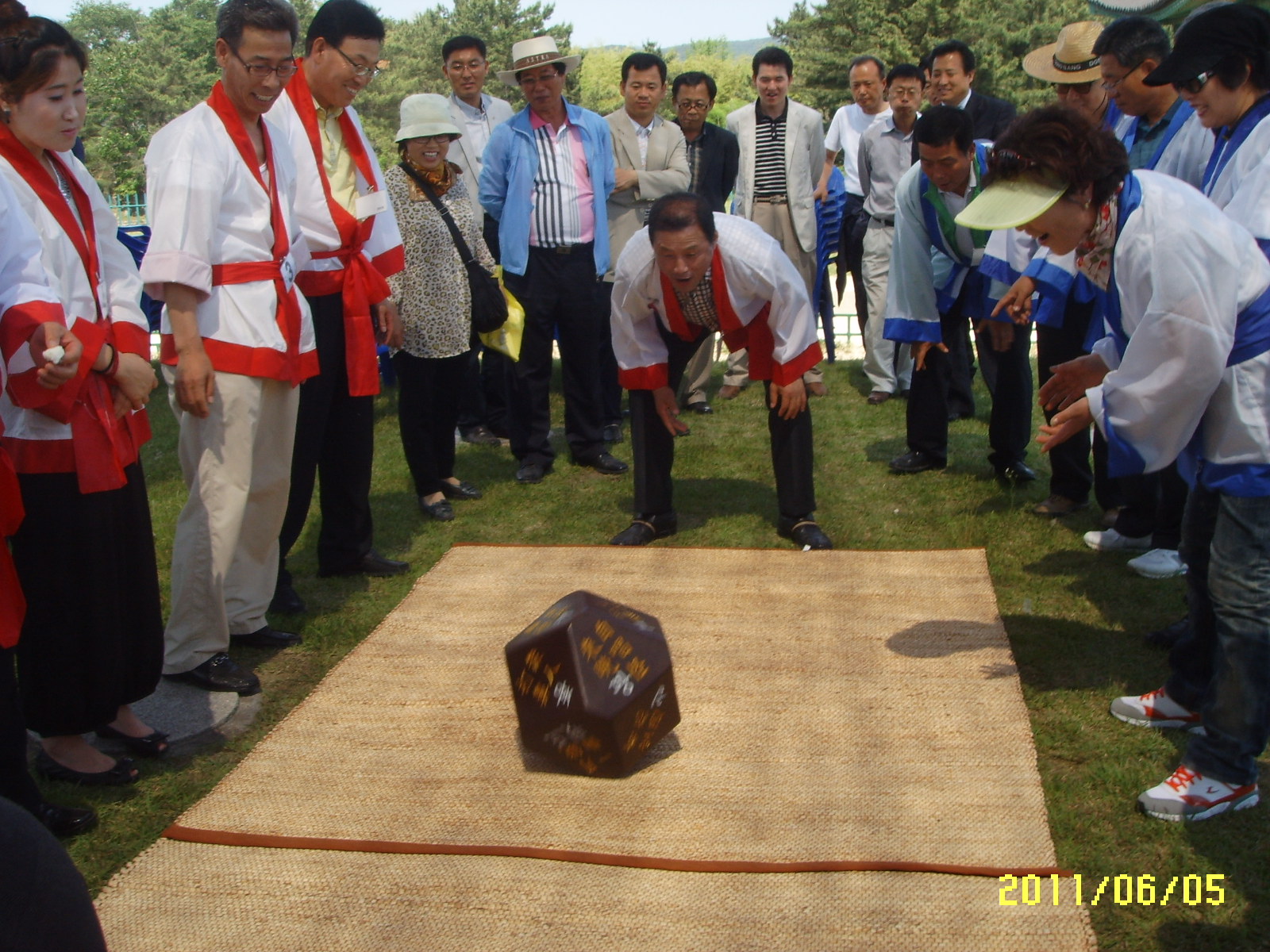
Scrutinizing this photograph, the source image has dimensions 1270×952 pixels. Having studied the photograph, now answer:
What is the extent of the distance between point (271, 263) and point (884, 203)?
4.49 m

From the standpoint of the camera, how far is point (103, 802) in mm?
3027

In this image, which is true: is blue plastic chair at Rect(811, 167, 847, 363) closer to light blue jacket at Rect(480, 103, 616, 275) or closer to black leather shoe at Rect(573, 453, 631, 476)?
light blue jacket at Rect(480, 103, 616, 275)

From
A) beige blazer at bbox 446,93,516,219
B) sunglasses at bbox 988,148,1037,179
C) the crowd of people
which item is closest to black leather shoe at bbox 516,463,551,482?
the crowd of people

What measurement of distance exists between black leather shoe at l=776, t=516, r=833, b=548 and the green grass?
82 mm

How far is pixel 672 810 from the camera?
282 cm

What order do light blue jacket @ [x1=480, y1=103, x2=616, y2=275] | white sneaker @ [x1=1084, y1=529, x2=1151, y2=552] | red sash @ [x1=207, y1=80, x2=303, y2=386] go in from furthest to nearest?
light blue jacket @ [x1=480, y1=103, x2=616, y2=275], white sneaker @ [x1=1084, y1=529, x2=1151, y2=552], red sash @ [x1=207, y1=80, x2=303, y2=386]

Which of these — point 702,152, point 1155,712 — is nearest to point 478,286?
point 702,152

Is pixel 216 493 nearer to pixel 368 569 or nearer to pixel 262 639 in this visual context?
pixel 262 639

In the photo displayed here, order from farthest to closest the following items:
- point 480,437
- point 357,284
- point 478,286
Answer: point 480,437 < point 478,286 < point 357,284

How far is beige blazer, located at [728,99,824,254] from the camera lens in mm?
7102

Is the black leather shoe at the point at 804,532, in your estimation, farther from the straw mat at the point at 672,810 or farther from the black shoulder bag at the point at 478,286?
the black shoulder bag at the point at 478,286

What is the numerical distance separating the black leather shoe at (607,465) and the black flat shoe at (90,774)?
126 inches

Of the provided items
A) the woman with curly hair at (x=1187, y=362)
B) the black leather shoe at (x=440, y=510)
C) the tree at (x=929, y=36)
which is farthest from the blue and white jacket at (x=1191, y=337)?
the tree at (x=929, y=36)

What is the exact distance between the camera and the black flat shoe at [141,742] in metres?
3.25
